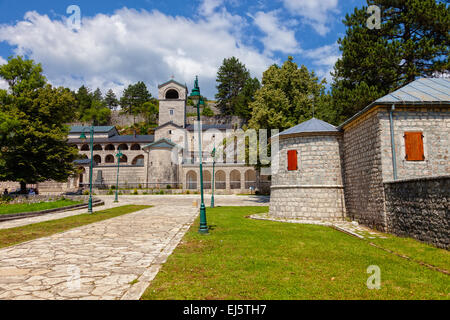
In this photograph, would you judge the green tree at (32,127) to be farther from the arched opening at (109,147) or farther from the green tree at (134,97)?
the green tree at (134,97)

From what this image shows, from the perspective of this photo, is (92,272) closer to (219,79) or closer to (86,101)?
(219,79)

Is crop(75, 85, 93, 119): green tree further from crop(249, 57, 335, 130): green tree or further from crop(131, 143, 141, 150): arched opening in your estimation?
crop(249, 57, 335, 130): green tree

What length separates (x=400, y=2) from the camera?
1947cm

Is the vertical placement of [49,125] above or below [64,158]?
above

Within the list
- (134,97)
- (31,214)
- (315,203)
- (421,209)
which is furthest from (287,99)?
(134,97)

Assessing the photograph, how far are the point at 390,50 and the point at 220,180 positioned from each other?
3263 cm

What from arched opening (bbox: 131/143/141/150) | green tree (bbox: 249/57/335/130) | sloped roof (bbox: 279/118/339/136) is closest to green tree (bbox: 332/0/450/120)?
green tree (bbox: 249/57/335/130)

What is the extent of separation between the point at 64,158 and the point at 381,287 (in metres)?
31.9

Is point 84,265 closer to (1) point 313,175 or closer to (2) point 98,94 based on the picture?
(1) point 313,175

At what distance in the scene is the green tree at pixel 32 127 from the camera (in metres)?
25.7

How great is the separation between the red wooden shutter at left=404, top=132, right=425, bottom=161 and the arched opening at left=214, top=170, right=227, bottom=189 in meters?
35.4

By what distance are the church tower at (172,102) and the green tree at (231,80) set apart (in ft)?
66.9

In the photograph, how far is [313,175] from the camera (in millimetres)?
14078

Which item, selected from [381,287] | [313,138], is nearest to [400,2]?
[313,138]
